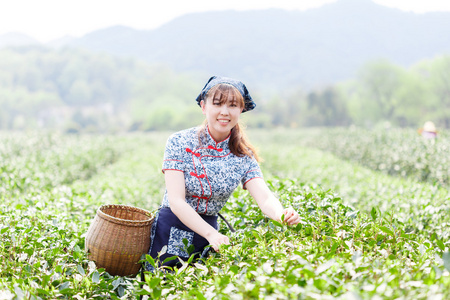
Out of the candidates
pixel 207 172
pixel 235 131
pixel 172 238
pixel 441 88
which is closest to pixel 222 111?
pixel 235 131

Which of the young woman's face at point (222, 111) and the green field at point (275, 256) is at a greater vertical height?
the young woman's face at point (222, 111)

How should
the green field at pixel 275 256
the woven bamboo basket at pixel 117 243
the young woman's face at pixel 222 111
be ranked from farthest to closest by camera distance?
1. the young woman's face at pixel 222 111
2. the woven bamboo basket at pixel 117 243
3. the green field at pixel 275 256

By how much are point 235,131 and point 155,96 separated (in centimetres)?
13096

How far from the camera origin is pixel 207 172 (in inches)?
104

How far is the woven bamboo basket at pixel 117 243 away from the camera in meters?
2.45

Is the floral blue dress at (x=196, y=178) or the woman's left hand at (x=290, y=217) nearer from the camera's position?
the woman's left hand at (x=290, y=217)

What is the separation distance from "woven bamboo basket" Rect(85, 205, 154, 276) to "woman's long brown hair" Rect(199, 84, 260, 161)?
73cm

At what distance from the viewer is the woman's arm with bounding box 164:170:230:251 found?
93.7 inches

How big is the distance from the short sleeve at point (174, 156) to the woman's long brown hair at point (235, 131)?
0.19m

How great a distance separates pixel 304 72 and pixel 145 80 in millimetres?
81215

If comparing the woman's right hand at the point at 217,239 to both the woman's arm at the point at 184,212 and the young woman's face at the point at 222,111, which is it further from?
the young woman's face at the point at 222,111

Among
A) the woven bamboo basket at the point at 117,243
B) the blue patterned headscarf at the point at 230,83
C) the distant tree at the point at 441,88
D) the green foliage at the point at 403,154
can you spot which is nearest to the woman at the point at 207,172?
the blue patterned headscarf at the point at 230,83

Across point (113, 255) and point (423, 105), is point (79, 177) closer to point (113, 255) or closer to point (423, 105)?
point (113, 255)

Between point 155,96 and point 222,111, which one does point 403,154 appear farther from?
point 155,96
